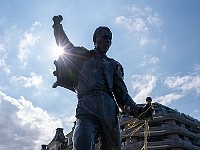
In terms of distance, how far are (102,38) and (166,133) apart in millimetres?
51359

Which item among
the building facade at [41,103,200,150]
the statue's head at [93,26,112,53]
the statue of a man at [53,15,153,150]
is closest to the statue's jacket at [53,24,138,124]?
the statue of a man at [53,15,153,150]

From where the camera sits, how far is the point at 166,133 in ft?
179

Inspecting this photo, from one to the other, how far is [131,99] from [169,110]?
5583 centimetres

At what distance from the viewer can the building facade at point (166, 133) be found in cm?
5288

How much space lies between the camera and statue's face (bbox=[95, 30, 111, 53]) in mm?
5174

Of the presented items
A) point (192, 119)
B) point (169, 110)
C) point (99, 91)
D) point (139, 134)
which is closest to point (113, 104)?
point (99, 91)

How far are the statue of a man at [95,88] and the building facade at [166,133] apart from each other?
4508cm

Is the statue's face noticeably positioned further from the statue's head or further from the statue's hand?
the statue's hand

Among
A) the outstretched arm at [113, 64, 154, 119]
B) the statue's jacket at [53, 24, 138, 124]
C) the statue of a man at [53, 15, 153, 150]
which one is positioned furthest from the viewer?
the outstretched arm at [113, 64, 154, 119]

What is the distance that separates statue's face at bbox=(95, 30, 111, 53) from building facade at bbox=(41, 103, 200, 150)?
45.1m

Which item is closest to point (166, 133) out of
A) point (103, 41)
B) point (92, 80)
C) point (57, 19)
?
point (57, 19)

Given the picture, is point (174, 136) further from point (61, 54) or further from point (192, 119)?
point (61, 54)

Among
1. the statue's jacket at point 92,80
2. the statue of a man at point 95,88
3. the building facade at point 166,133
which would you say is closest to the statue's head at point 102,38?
the statue of a man at point 95,88

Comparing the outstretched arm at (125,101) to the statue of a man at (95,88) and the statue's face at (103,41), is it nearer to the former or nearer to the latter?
the statue of a man at (95,88)
